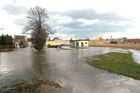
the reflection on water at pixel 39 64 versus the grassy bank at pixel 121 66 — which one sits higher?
the reflection on water at pixel 39 64

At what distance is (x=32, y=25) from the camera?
81.1 m

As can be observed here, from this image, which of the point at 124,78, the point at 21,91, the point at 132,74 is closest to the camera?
the point at 21,91

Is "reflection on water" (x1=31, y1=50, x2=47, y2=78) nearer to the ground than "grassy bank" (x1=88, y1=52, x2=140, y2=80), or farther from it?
farther from it

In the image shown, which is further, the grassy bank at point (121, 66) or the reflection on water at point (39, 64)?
the reflection on water at point (39, 64)

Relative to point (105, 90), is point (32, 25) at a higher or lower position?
higher

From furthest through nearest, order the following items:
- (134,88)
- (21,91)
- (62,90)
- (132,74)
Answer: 1. (132,74)
2. (134,88)
3. (62,90)
4. (21,91)

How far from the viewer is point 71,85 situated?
52.5ft

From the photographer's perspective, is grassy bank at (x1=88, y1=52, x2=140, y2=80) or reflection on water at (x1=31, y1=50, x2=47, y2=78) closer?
grassy bank at (x1=88, y1=52, x2=140, y2=80)

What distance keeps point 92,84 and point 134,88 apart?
2857 mm

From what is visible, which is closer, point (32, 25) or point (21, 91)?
point (21, 91)

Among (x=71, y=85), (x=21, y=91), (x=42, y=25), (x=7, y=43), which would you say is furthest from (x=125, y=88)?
(x=7, y=43)

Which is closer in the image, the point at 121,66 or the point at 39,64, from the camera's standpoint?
the point at 121,66

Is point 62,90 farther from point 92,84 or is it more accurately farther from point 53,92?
point 92,84

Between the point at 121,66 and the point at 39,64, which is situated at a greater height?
the point at 39,64
